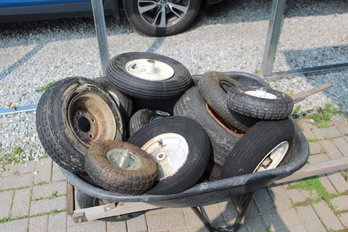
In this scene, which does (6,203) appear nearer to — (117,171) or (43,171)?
(43,171)

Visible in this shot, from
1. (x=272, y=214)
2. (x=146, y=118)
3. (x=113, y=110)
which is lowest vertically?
(x=272, y=214)

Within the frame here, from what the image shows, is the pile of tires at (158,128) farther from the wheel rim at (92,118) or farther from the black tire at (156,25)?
the black tire at (156,25)

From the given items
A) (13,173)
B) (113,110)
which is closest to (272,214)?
(113,110)

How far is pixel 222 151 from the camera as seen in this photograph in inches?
87.2

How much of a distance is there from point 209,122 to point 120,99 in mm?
667

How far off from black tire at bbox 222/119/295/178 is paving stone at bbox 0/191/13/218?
1.89 metres

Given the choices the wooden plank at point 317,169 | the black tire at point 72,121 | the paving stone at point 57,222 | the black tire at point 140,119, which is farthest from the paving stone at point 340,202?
the paving stone at point 57,222

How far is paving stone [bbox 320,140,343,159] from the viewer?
3.34 m

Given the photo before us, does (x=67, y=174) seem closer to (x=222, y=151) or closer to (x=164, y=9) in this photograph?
(x=222, y=151)

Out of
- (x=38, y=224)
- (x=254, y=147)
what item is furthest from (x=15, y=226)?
(x=254, y=147)

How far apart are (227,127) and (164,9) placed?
9.74 feet

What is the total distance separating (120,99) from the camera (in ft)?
8.25

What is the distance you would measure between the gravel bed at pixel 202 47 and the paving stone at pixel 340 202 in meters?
1.17

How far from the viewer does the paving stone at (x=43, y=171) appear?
3135 millimetres
